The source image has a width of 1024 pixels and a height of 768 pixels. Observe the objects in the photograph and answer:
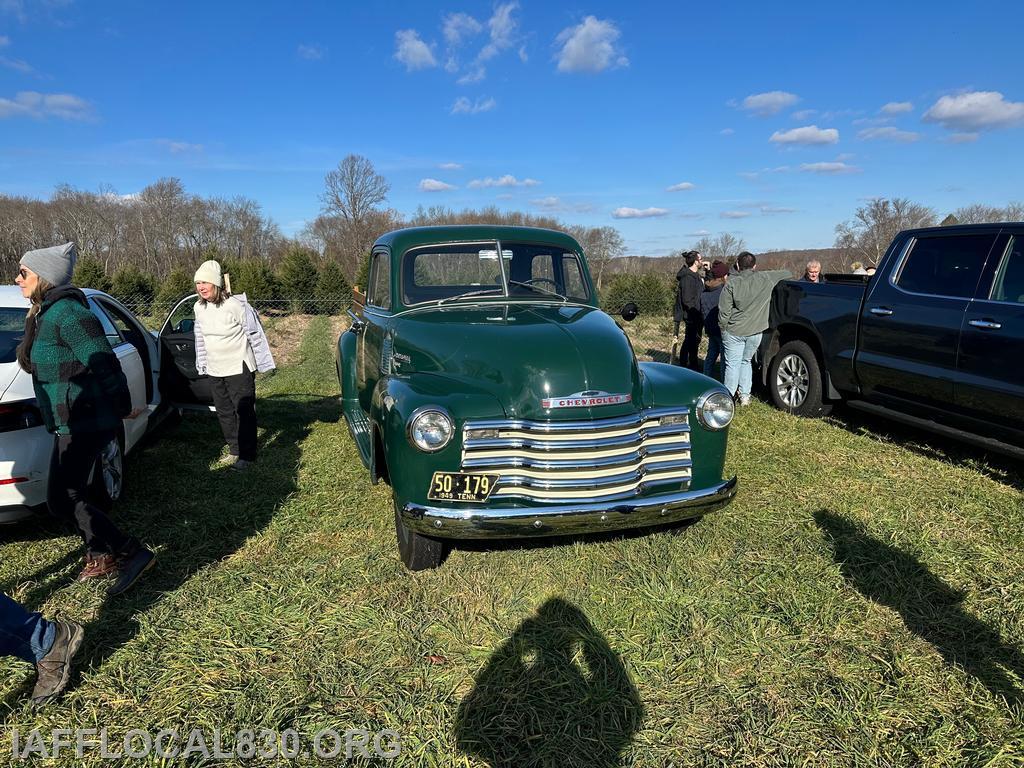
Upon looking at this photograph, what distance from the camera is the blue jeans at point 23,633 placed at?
2346 millimetres

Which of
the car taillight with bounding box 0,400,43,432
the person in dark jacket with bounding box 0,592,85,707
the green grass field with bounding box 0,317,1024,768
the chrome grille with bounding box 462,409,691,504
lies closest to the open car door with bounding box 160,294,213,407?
the green grass field with bounding box 0,317,1024,768

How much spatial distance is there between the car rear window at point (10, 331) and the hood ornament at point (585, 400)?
11.4ft

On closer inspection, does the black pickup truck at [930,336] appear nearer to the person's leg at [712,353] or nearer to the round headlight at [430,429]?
the person's leg at [712,353]

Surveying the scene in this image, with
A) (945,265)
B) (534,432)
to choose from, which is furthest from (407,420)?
(945,265)

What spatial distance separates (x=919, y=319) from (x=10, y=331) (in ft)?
23.6

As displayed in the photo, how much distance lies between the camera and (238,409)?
538 centimetres

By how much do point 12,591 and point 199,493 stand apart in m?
1.49

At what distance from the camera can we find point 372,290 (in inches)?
210

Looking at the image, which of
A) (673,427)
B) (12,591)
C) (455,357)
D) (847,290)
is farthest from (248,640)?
(847,290)

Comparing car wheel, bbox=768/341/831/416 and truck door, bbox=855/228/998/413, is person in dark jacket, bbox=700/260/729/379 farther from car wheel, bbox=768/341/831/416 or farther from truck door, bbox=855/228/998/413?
truck door, bbox=855/228/998/413

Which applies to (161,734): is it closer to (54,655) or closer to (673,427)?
(54,655)

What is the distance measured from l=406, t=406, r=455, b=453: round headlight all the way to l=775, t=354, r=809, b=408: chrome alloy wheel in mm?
5200

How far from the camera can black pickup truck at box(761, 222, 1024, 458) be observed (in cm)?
462

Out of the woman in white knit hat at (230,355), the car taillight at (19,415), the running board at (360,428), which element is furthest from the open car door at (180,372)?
the car taillight at (19,415)
